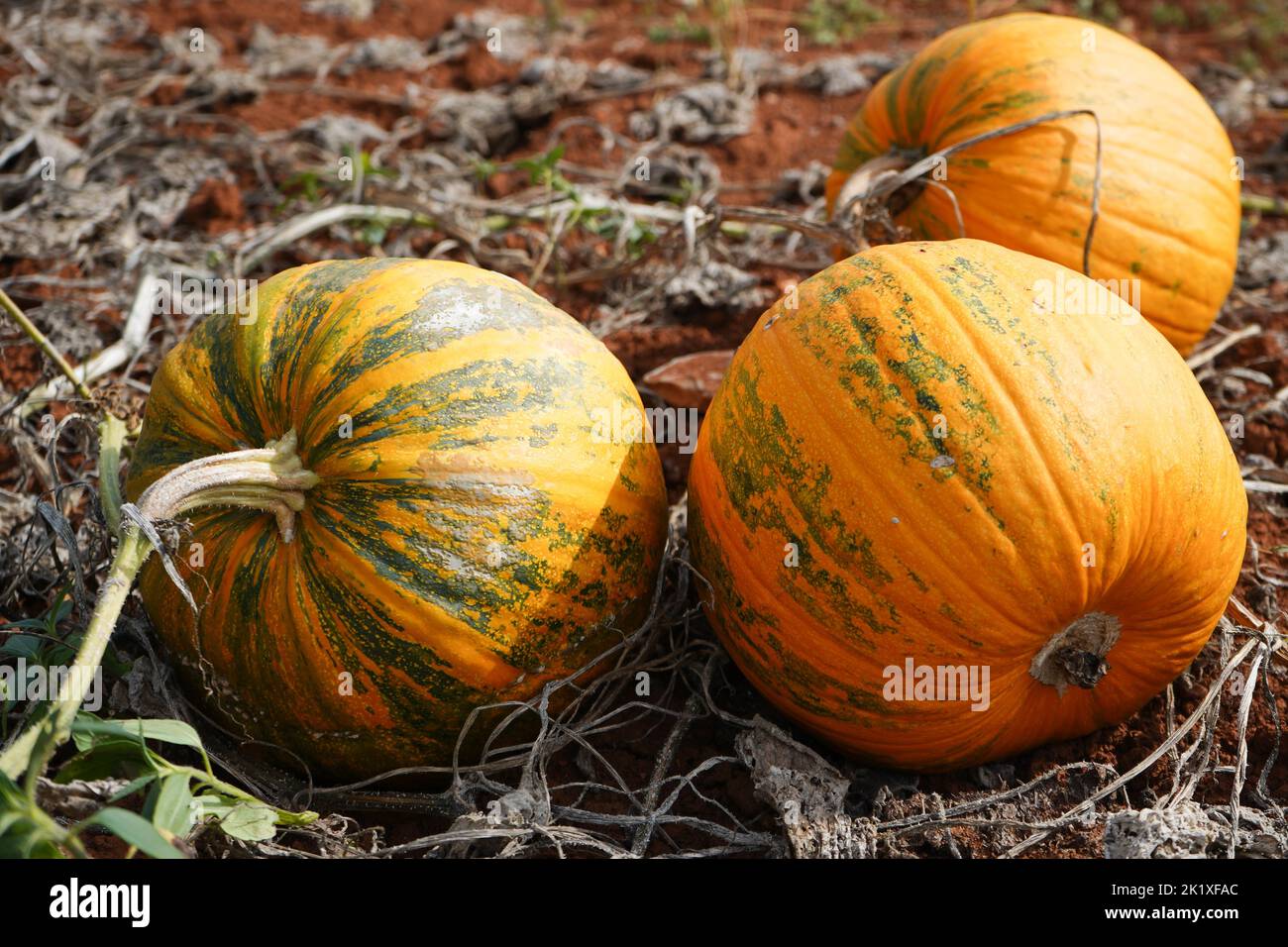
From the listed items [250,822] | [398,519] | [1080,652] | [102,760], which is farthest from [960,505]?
[102,760]

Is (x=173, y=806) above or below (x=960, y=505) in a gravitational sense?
below

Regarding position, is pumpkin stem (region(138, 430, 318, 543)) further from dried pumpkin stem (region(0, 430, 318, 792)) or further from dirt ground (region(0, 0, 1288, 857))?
dirt ground (region(0, 0, 1288, 857))

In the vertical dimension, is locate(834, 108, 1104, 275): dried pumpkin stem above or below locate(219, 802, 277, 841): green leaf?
above

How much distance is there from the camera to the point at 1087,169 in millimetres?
3211

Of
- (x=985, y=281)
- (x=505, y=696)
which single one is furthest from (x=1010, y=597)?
(x=505, y=696)

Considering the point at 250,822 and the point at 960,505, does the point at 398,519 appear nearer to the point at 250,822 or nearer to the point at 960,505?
the point at 250,822

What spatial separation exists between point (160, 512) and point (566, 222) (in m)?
2.69

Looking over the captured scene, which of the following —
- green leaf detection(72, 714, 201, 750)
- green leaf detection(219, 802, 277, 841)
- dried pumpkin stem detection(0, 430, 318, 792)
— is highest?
dried pumpkin stem detection(0, 430, 318, 792)

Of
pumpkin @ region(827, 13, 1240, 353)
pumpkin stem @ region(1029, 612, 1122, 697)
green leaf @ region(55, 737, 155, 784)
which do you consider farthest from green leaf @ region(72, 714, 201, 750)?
pumpkin @ region(827, 13, 1240, 353)

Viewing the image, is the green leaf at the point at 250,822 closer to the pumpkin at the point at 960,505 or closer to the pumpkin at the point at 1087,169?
the pumpkin at the point at 960,505

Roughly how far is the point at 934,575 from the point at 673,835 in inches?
33.8

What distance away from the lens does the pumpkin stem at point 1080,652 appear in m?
2.42

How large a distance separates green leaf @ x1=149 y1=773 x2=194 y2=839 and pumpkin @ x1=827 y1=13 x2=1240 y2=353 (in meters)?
2.44

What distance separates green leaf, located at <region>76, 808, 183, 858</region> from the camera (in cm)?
181
